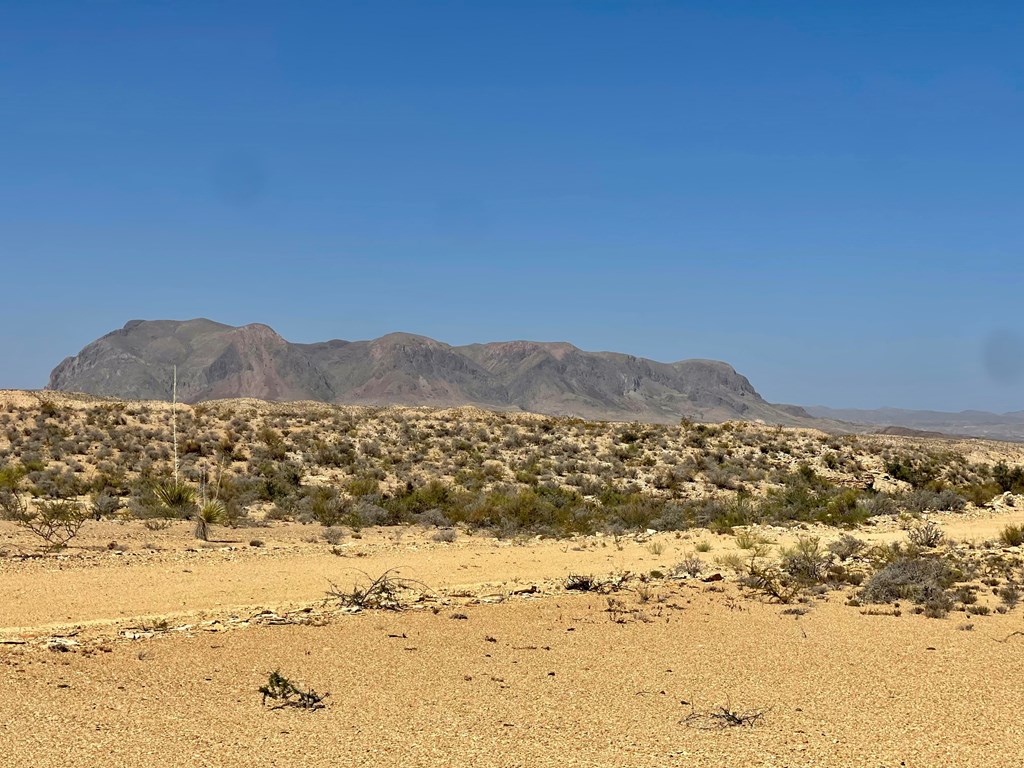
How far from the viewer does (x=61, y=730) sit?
24.4ft

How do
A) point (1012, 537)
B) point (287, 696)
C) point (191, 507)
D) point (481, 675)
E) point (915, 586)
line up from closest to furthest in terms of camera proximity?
point (287, 696)
point (481, 675)
point (915, 586)
point (1012, 537)
point (191, 507)

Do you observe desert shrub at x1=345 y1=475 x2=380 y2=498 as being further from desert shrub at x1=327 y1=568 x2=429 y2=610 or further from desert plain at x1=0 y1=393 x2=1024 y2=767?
desert shrub at x1=327 y1=568 x2=429 y2=610

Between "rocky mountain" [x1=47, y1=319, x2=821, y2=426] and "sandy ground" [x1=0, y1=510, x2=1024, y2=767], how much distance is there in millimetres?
142273

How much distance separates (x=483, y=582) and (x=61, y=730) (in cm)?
864

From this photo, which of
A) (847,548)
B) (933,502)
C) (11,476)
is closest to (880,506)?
(933,502)

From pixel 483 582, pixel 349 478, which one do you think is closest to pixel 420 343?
pixel 349 478

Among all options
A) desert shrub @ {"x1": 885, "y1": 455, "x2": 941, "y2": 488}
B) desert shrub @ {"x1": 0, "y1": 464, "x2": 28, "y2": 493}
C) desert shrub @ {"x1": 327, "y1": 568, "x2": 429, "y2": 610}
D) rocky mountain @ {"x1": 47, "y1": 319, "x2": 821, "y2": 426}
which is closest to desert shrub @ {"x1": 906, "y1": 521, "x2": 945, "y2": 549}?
desert shrub @ {"x1": 327, "y1": 568, "x2": 429, "y2": 610}

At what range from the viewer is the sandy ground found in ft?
24.0

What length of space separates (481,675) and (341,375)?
174 meters

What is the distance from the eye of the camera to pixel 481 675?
966cm

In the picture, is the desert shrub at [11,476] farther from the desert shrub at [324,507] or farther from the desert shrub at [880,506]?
the desert shrub at [880,506]

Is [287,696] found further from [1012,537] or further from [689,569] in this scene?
[1012,537]

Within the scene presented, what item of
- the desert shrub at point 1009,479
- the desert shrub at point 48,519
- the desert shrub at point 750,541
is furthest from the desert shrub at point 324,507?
the desert shrub at point 1009,479

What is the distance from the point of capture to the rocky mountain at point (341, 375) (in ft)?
→ 536
